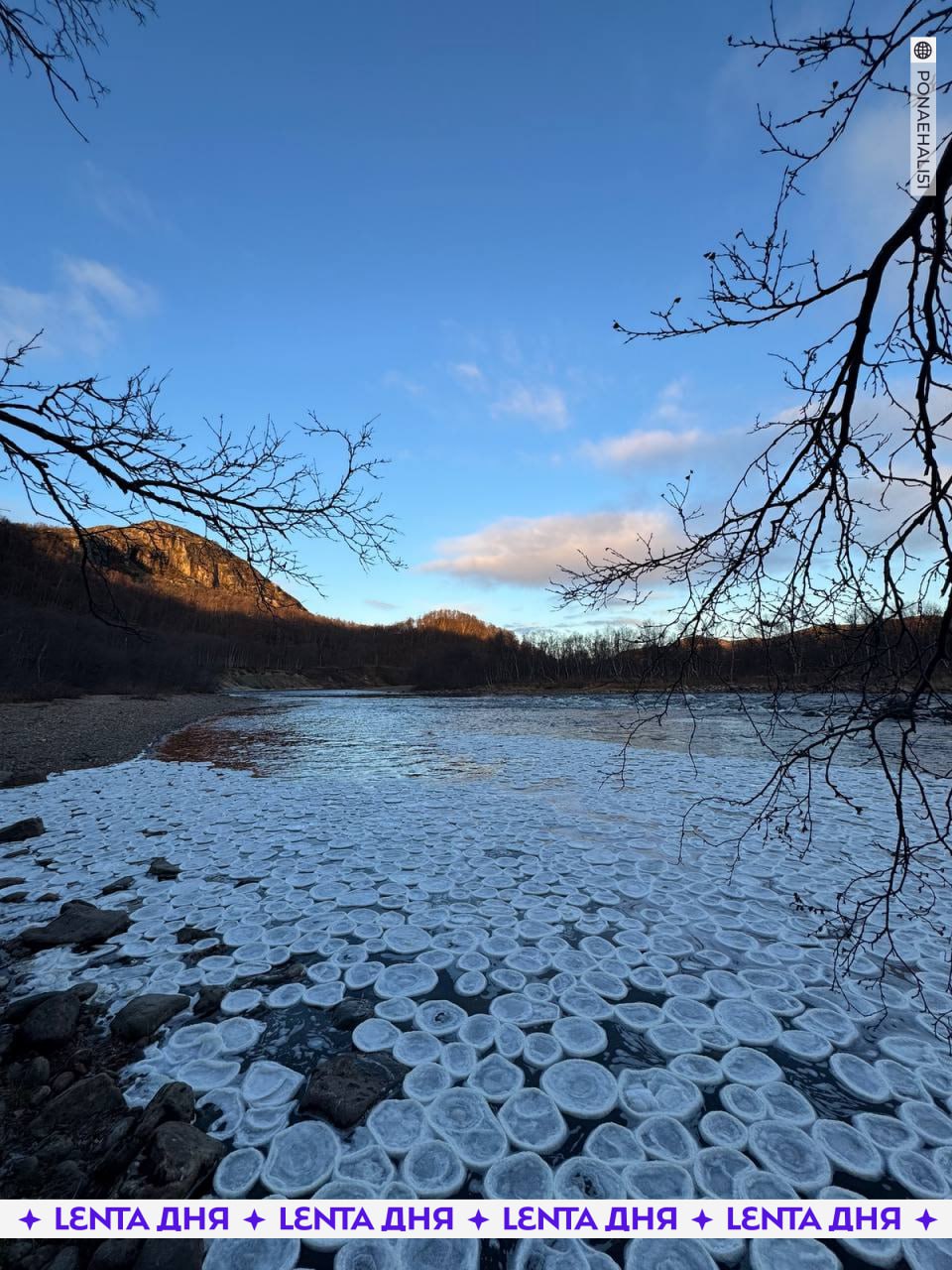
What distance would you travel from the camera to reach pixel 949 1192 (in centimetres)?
203

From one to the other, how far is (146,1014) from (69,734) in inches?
725

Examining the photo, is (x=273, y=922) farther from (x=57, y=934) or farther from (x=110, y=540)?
(x=110, y=540)

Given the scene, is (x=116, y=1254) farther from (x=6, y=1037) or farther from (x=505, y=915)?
(x=505, y=915)

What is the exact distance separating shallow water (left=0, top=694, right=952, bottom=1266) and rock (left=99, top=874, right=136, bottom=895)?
3.6 inches

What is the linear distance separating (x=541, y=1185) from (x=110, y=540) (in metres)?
5.00

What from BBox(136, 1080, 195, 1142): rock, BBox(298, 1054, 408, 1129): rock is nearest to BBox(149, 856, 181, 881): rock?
BBox(136, 1080, 195, 1142): rock

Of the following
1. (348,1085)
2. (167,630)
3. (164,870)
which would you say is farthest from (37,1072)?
(167,630)

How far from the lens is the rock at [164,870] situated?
510 cm

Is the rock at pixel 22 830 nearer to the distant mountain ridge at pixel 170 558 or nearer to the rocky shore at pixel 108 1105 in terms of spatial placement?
the rocky shore at pixel 108 1105

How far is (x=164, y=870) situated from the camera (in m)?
5.17

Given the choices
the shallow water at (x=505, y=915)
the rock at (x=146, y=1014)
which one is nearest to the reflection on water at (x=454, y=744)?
the shallow water at (x=505, y=915)

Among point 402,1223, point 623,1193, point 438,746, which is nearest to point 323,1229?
point 402,1223

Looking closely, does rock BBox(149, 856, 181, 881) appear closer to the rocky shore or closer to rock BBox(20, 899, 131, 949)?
rock BBox(20, 899, 131, 949)

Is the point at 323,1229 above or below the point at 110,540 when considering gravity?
below
